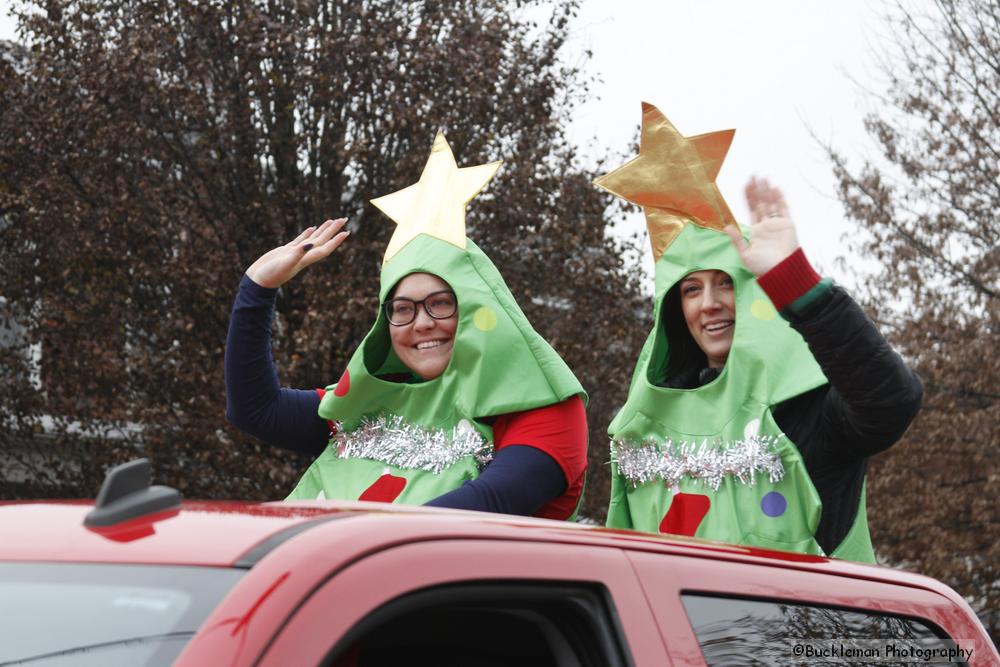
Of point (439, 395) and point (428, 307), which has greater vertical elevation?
point (428, 307)

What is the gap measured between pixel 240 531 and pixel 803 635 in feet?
2.84

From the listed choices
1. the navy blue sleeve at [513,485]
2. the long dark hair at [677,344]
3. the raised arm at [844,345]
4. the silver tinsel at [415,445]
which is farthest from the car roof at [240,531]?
the long dark hair at [677,344]

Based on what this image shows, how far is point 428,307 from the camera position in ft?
12.1

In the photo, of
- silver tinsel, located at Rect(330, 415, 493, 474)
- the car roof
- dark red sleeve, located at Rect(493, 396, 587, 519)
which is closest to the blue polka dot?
dark red sleeve, located at Rect(493, 396, 587, 519)

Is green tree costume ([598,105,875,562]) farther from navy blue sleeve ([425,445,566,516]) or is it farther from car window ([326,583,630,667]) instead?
car window ([326,583,630,667])

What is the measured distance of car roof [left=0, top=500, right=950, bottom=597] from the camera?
1.39 metres

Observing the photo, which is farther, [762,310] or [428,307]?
[428,307]

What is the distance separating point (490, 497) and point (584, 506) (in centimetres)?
915

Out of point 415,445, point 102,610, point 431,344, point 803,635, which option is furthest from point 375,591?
point 431,344

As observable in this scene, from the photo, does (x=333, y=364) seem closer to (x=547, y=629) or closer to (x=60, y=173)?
(x=60, y=173)

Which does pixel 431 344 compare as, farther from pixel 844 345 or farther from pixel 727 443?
pixel 844 345

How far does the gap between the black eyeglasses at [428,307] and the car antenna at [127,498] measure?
7.02 feet

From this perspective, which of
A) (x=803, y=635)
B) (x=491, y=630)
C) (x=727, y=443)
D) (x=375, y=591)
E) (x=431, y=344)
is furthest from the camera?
(x=431, y=344)

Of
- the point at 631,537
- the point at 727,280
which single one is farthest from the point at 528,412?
the point at 631,537
